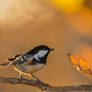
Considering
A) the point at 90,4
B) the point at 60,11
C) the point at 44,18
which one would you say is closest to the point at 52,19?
the point at 44,18

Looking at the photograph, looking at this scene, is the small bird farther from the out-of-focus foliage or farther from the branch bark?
the out-of-focus foliage

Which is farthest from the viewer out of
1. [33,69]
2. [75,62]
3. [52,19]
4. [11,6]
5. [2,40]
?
[11,6]

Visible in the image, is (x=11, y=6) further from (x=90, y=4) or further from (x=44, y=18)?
(x=90, y=4)

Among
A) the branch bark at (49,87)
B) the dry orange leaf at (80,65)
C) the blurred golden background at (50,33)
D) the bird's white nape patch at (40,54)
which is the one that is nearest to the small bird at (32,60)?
the bird's white nape patch at (40,54)

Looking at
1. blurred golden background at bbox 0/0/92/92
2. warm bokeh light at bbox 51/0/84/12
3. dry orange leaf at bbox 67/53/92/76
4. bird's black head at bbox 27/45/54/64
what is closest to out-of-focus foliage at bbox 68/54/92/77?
dry orange leaf at bbox 67/53/92/76

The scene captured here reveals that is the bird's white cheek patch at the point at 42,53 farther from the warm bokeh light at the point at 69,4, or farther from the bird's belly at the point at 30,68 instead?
the warm bokeh light at the point at 69,4

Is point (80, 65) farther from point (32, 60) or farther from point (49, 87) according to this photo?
point (32, 60)

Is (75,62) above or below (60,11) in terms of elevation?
below
